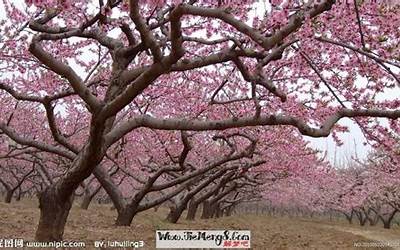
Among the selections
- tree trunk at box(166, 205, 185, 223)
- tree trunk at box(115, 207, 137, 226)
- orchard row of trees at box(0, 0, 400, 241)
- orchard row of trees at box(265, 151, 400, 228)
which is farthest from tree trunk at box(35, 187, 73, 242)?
orchard row of trees at box(265, 151, 400, 228)

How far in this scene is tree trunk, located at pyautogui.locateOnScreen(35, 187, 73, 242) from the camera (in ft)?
27.0

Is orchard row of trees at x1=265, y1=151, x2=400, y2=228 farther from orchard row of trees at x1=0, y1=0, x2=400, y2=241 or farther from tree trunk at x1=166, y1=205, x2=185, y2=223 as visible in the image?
orchard row of trees at x1=0, y1=0, x2=400, y2=241

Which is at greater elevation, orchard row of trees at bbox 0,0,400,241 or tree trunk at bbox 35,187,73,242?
orchard row of trees at bbox 0,0,400,241

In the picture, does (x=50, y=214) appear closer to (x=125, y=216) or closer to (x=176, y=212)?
(x=125, y=216)

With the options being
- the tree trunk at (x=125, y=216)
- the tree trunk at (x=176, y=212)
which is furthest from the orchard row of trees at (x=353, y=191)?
the tree trunk at (x=125, y=216)

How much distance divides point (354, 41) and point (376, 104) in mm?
1293

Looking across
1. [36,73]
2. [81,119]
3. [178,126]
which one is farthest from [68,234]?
[81,119]

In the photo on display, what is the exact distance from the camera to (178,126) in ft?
22.1

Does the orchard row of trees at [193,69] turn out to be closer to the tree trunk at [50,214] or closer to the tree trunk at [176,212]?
the tree trunk at [50,214]

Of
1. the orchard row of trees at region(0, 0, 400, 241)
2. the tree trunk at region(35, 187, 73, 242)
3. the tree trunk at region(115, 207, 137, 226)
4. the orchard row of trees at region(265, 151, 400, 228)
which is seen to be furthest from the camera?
the orchard row of trees at region(265, 151, 400, 228)

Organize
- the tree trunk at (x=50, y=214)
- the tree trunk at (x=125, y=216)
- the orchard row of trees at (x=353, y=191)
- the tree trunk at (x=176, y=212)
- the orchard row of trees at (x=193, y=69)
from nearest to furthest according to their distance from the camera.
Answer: the orchard row of trees at (x=193, y=69) → the tree trunk at (x=50, y=214) → the tree trunk at (x=125, y=216) → the tree trunk at (x=176, y=212) → the orchard row of trees at (x=353, y=191)

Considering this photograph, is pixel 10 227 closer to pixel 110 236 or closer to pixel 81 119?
pixel 110 236

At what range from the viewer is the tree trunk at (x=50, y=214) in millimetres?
8227

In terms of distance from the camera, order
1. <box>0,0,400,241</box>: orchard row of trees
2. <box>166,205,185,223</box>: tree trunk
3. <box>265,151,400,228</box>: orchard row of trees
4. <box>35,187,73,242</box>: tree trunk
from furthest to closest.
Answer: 1. <box>265,151,400,228</box>: orchard row of trees
2. <box>166,205,185,223</box>: tree trunk
3. <box>35,187,73,242</box>: tree trunk
4. <box>0,0,400,241</box>: orchard row of trees
